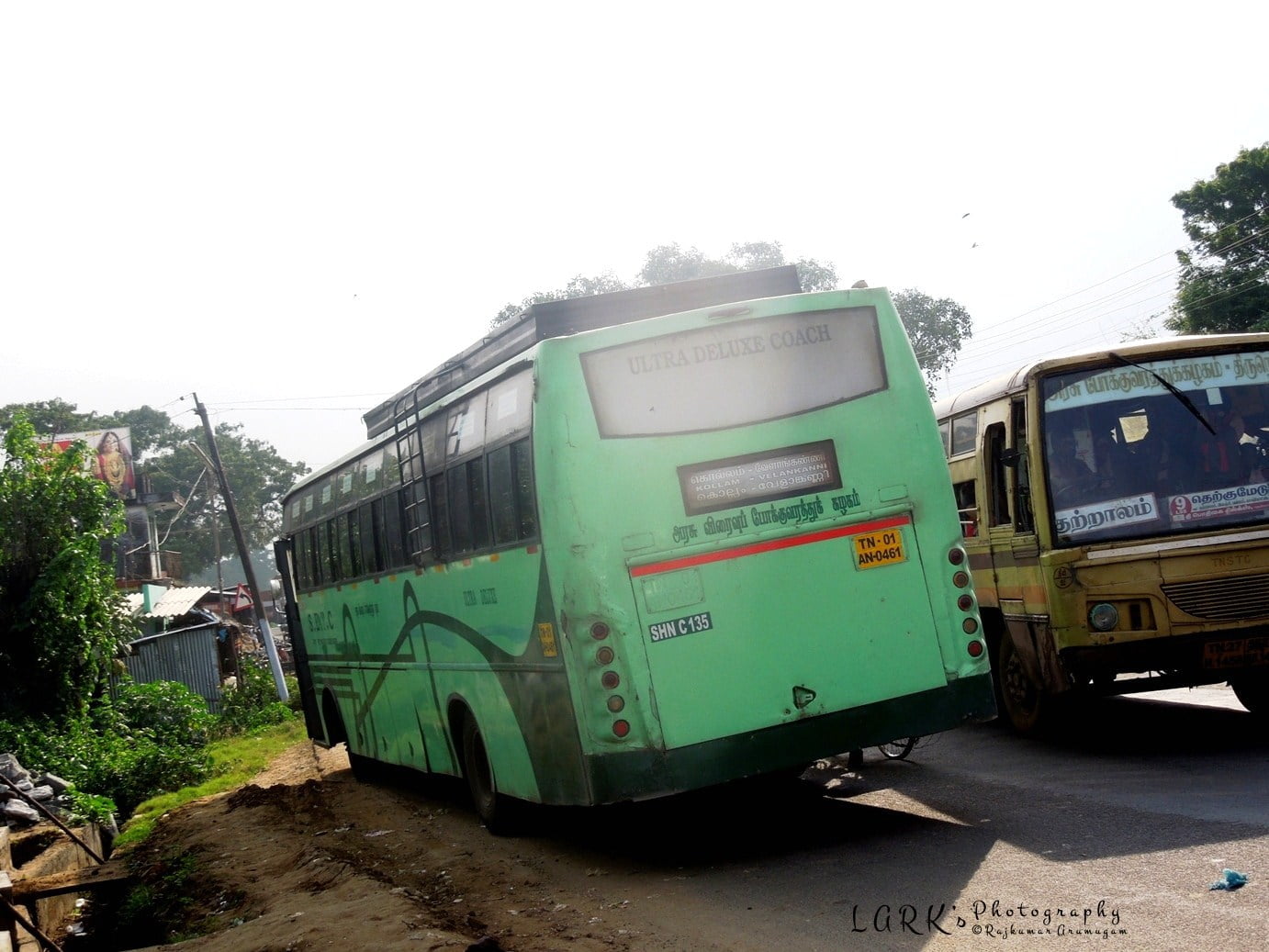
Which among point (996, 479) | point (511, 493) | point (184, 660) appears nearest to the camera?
point (511, 493)

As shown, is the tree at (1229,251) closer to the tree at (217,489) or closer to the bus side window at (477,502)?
the bus side window at (477,502)

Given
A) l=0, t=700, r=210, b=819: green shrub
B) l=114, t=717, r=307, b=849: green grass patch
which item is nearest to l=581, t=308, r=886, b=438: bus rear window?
l=114, t=717, r=307, b=849: green grass patch

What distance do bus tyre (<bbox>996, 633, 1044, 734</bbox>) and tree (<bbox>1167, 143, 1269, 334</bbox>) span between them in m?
30.1

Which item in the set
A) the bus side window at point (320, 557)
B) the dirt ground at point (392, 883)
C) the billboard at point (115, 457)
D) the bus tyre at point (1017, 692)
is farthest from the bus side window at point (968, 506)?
the billboard at point (115, 457)

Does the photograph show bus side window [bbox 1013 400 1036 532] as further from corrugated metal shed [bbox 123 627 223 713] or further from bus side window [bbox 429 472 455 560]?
corrugated metal shed [bbox 123 627 223 713]

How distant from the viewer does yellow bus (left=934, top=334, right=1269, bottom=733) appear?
890 cm

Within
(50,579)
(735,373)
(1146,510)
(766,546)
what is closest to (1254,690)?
(1146,510)

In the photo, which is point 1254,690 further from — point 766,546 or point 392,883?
point 392,883

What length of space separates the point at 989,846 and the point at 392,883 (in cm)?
388

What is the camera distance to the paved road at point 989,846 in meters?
5.58

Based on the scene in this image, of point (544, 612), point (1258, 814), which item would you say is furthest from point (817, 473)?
point (1258, 814)

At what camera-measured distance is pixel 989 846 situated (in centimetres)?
709

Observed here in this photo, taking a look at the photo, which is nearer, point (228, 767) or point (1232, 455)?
point (1232, 455)

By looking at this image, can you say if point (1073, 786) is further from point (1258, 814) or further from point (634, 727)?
point (634, 727)
